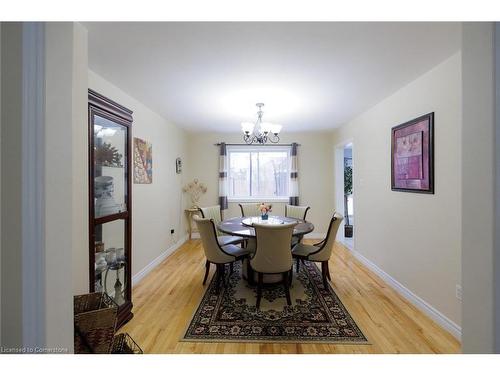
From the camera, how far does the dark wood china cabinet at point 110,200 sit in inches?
68.4

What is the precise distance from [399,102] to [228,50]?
7.06 feet

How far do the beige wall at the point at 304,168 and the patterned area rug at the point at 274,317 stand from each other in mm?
2592

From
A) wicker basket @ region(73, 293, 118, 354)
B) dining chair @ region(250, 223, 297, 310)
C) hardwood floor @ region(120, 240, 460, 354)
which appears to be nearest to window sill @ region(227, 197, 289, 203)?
hardwood floor @ region(120, 240, 460, 354)

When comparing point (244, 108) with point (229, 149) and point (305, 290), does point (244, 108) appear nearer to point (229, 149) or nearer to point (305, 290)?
point (229, 149)

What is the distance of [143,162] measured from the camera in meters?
3.18

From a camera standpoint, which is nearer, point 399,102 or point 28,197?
point 28,197

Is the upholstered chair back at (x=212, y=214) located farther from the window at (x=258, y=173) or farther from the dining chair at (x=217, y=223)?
the window at (x=258, y=173)

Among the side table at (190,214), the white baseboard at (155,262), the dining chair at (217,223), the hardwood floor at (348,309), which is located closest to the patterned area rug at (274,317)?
the hardwood floor at (348,309)

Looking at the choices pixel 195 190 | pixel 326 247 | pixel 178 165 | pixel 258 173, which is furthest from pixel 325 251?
pixel 195 190

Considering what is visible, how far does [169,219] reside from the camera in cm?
416

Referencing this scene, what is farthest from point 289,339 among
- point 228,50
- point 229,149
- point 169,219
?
point 229,149

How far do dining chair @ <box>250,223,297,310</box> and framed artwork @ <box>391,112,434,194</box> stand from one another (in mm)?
1405

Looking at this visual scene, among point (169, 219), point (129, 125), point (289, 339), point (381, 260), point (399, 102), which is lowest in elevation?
point (289, 339)

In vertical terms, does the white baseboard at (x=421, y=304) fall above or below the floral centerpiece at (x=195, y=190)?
below
